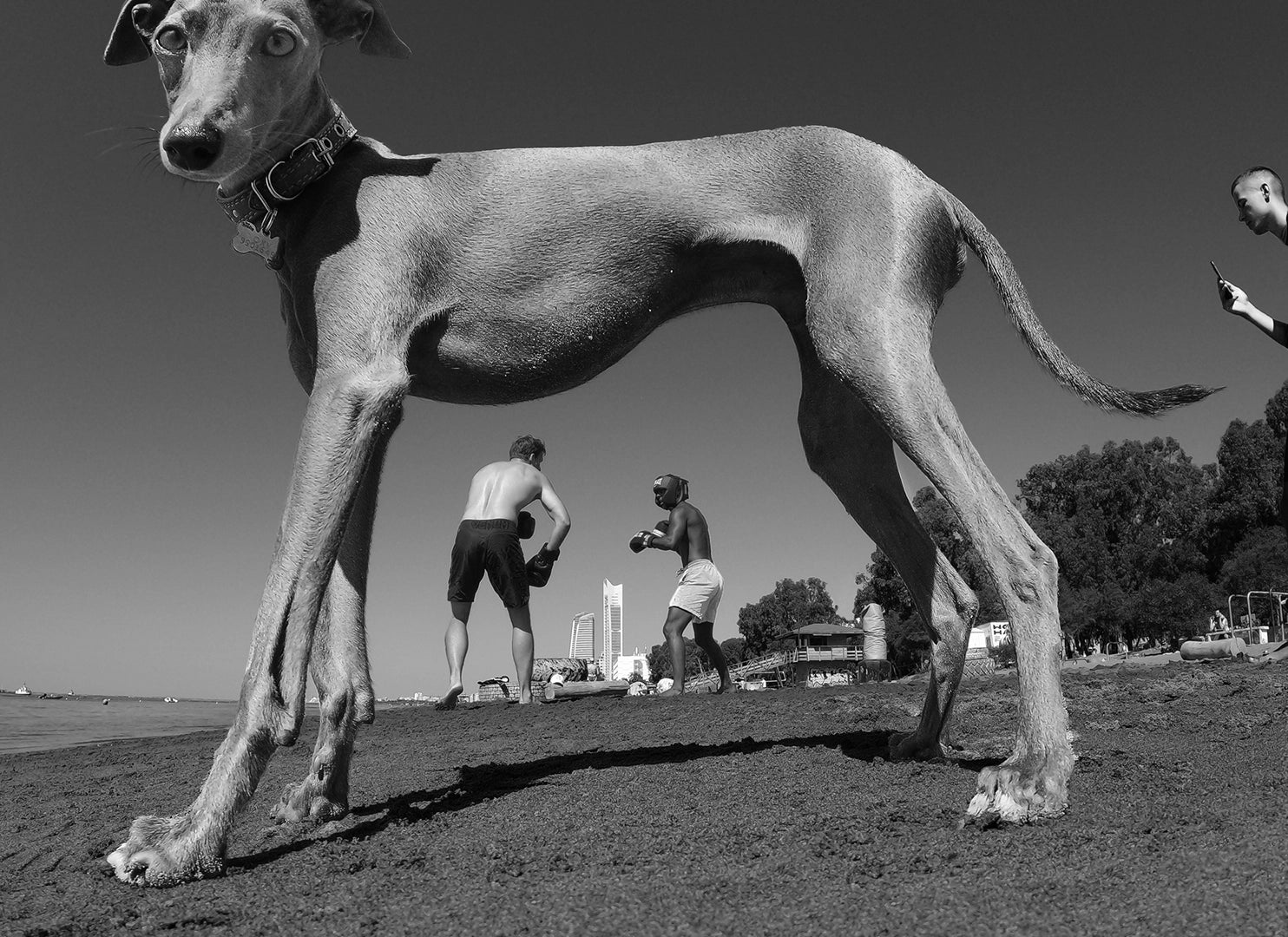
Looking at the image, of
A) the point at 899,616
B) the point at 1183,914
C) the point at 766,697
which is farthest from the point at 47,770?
the point at 899,616

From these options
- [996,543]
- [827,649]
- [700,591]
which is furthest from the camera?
[827,649]

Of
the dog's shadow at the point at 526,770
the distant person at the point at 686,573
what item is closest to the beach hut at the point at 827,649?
the distant person at the point at 686,573

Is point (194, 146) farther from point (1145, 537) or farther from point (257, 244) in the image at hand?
point (1145, 537)

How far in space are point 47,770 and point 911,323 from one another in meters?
6.60

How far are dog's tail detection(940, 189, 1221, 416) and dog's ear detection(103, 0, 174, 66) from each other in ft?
10.6

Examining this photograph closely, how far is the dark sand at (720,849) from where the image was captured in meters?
1.77

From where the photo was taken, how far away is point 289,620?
2.66m

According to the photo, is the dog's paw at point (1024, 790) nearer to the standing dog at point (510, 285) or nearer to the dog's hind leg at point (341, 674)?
the standing dog at point (510, 285)

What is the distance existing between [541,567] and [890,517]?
5155 mm

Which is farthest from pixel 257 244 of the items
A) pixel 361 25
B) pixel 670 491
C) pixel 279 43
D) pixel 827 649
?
pixel 827 649

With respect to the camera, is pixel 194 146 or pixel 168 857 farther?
pixel 194 146

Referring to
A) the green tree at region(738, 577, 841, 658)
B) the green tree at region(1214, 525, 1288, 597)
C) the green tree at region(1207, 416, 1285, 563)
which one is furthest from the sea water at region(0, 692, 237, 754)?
the green tree at region(738, 577, 841, 658)

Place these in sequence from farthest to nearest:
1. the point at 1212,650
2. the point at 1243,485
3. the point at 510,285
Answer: the point at 1243,485 < the point at 1212,650 < the point at 510,285

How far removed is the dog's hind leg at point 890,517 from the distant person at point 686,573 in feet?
21.5
